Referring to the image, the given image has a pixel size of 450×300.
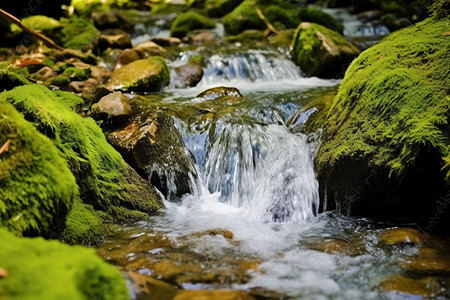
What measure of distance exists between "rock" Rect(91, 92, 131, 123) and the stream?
840 millimetres

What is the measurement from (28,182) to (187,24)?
1262cm

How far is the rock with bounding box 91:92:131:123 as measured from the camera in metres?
5.18

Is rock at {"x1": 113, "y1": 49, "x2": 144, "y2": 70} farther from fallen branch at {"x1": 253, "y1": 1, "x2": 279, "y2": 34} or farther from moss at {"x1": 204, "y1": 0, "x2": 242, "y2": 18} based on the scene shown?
moss at {"x1": 204, "y1": 0, "x2": 242, "y2": 18}

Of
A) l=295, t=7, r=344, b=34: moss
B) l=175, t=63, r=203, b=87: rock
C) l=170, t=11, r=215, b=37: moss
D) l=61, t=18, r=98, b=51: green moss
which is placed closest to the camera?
l=175, t=63, r=203, b=87: rock

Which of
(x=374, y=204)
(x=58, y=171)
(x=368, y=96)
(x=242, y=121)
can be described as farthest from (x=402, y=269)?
(x=242, y=121)

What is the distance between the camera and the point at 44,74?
7609 millimetres

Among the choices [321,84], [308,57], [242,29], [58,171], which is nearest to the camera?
[58,171]

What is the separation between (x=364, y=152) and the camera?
3.68m

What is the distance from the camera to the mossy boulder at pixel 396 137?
10.6ft

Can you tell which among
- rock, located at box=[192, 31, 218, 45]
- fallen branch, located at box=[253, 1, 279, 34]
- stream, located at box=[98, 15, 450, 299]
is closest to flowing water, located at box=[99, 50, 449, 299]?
stream, located at box=[98, 15, 450, 299]

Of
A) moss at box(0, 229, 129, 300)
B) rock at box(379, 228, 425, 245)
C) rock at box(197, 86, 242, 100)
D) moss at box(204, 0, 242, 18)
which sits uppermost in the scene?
moss at box(204, 0, 242, 18)

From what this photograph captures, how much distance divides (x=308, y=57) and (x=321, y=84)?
1226mm

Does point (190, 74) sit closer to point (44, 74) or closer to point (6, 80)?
point (44, 74)

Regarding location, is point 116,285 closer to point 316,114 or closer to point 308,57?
point 316,114
